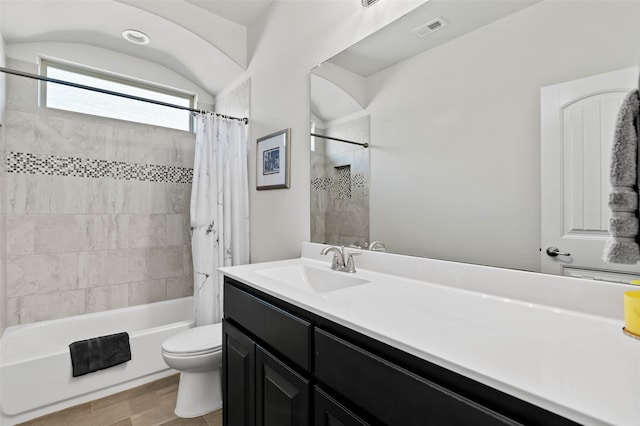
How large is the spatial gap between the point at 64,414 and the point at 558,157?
9.03 ft

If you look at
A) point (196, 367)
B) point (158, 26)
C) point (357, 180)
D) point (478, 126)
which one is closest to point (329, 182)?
point (357, 180)

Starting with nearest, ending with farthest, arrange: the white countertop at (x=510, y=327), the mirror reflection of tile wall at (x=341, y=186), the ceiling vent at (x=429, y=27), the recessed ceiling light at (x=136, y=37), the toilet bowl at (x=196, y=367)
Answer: the white countertop at (x=510, y=327) → the ceiling vent at (x=429, y=27) → the mirror reflection of tile wall at (x=341, y=186) → the toilet bowl at (x=196, y=367) → the recessed ceiling light at (x=136, y=37)

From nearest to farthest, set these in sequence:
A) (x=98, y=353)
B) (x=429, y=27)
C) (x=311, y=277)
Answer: (x=429, y=27)
(x=311, y=277)
(x=98, y=353)

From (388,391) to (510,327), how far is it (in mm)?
346

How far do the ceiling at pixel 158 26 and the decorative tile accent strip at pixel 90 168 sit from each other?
33.0 inches

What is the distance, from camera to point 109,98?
2512 millimetres

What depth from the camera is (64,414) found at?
1.79 meters

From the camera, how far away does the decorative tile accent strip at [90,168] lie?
2148 mm

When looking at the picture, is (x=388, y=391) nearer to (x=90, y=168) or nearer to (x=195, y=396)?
(x=195, y=396)

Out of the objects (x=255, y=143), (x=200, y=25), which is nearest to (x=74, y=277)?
(x=255, y=143)

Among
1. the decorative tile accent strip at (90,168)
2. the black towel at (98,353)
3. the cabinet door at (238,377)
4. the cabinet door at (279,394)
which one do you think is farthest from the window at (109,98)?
the cabinet door at (279,394)

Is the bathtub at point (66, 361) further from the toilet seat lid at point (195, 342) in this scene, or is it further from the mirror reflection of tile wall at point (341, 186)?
the mirror reflection of tile wall at point (341, 186)

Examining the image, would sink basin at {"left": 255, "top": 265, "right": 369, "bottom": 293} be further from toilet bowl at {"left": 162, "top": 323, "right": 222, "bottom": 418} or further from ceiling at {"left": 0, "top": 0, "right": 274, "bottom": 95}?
ceiling at {"left": 0, "top": 0, "right": 274, "bottom": 95}

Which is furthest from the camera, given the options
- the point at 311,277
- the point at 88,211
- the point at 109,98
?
the point at 109,98
